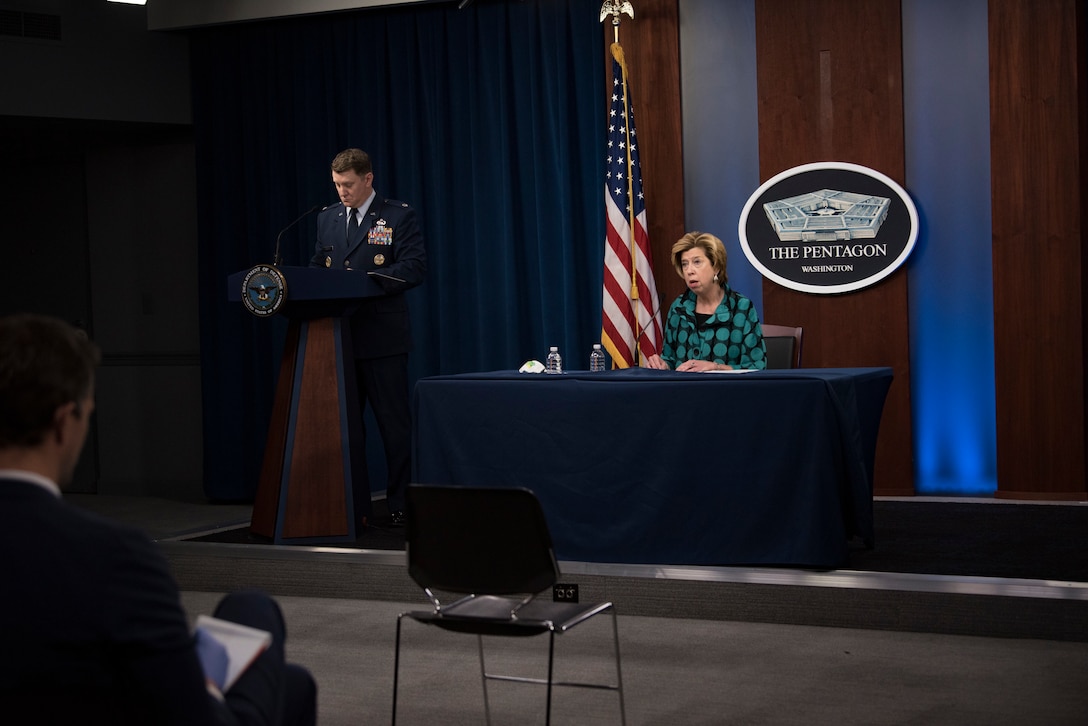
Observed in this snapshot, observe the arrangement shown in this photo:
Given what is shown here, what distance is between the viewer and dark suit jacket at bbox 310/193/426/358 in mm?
5281

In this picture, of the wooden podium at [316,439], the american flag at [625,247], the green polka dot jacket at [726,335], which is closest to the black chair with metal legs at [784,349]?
the green polka dot jacket at [726,335]

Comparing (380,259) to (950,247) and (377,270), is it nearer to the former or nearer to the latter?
(377,270)

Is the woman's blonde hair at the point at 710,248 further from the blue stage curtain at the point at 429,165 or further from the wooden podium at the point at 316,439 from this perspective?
the blue stage curtain at the point at 429,165

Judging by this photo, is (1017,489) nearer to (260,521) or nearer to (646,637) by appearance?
(646,637)

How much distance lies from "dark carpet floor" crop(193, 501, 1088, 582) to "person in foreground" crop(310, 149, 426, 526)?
0.42 meters

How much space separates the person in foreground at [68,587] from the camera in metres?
1.39

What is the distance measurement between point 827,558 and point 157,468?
5152 mm

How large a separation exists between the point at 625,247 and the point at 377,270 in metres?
1.47

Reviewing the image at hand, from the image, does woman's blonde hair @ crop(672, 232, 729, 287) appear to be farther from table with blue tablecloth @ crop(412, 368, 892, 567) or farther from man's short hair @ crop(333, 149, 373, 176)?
man's short hair @ crop(333, 149, 373, 176)

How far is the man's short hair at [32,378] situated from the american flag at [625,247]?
4583mm

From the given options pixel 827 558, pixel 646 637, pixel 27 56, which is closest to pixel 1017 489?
pixel 827 558

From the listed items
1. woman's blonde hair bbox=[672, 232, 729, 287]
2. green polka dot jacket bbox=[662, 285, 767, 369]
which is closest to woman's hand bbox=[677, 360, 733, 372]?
green polka dot jacket bbox=[662, 285, 767, 369]

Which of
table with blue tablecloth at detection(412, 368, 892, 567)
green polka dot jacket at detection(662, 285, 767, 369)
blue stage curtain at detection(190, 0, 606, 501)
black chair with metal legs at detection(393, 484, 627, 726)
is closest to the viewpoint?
black chair with metal legs at detection(393, 484, 627, 726)

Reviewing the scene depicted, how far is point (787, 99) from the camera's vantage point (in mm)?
6234
